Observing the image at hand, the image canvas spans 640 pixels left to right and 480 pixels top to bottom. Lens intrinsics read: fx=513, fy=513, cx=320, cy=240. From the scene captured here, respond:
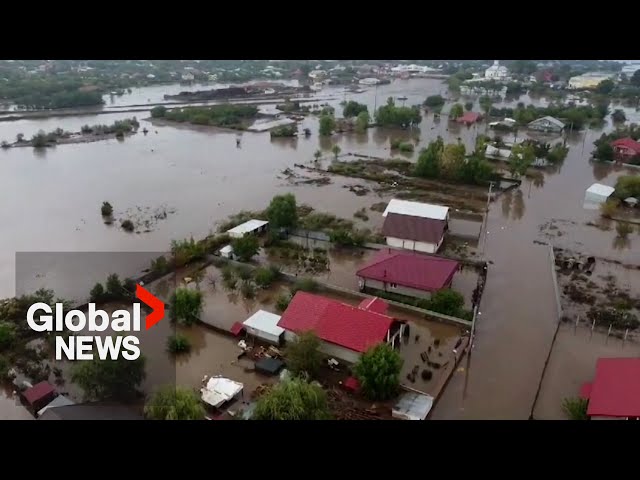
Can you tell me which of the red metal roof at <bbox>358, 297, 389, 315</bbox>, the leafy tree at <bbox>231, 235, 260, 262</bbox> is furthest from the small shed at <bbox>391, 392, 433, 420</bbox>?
the leafy tree at <bbox>231, 235, 260, 262</bbox>

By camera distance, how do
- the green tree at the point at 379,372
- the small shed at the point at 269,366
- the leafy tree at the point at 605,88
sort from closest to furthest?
the green tree at the point at 379,372, the small shed at the point at 269,366, the leafy tree at the point at 605,88

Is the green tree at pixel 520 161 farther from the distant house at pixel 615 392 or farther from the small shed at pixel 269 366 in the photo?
the small shed at pixel 269 366

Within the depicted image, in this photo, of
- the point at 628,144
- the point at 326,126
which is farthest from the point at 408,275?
the point at 326,126

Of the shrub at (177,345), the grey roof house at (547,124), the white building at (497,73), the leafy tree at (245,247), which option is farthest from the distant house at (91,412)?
the white building at (497,73)

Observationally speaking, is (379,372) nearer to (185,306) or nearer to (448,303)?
(448,303)

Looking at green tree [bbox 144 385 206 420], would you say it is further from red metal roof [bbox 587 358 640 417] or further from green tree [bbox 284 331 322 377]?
red metal roof [bbox 587 358 640 417]

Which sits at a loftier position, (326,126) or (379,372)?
(326,126)
